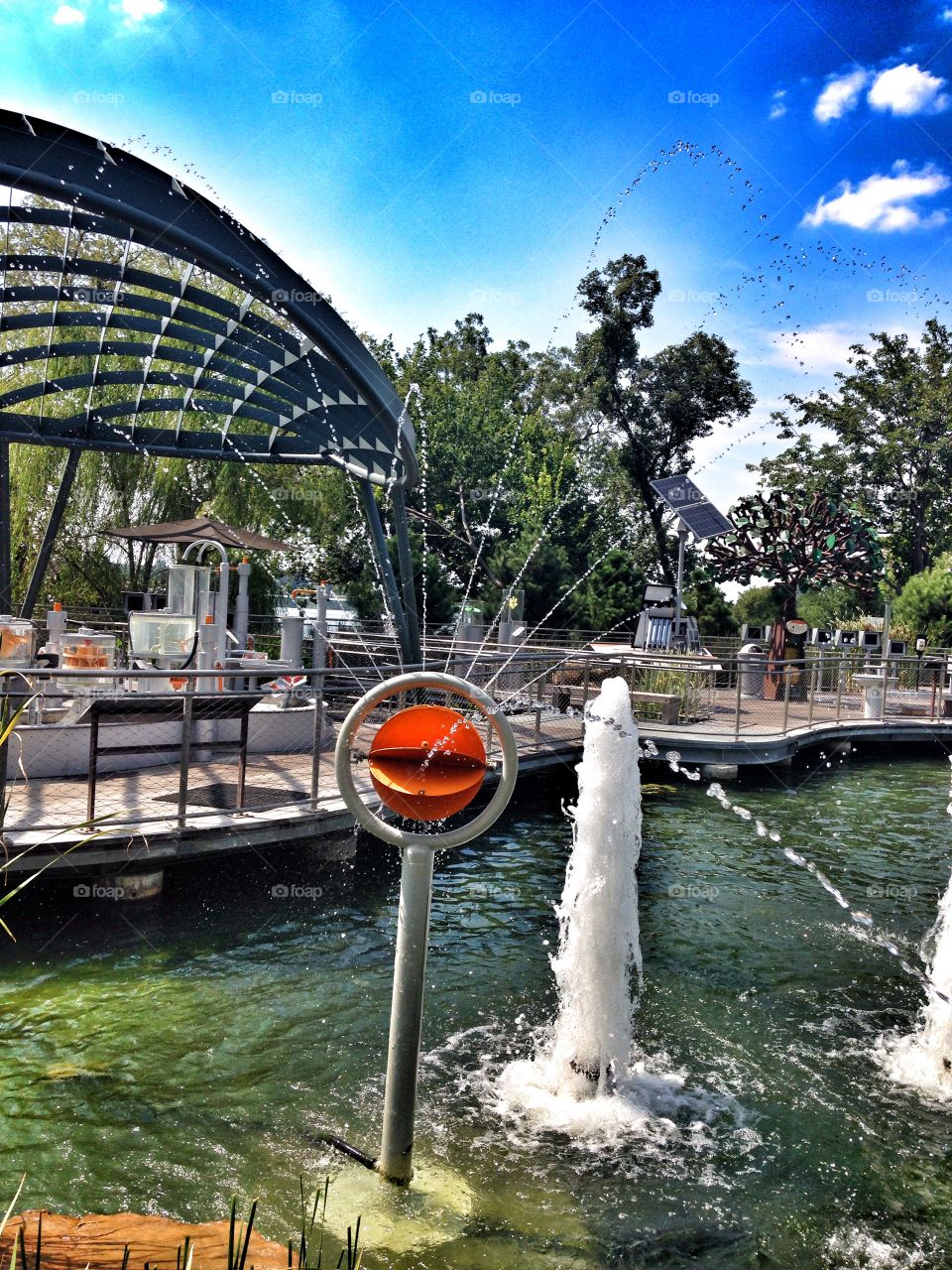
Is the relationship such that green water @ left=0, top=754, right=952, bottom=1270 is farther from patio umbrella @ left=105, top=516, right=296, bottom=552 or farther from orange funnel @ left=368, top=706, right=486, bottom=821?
patio umbrella @ left=105, top=516, right=296, bottom=552

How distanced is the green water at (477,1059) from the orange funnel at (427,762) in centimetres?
172

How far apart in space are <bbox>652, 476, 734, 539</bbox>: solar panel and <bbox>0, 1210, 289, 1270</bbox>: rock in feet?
79.2

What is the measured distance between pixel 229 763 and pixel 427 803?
7563 mm

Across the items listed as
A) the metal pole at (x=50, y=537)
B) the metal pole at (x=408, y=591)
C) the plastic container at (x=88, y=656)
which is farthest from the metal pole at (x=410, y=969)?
the metal pole at (x=50, y=537)

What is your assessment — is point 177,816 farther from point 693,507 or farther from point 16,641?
point 693,507

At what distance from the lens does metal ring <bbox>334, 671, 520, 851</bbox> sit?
3.67 m

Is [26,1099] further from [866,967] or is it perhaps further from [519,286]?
[519,286]

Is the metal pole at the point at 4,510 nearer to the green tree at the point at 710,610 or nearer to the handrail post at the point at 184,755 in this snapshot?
the handrail post at the point at 184,755

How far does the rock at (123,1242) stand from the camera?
10.1ft

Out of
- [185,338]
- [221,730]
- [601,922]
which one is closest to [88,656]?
[221,730]

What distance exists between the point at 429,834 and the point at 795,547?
27.5 meters

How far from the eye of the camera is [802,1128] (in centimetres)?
501

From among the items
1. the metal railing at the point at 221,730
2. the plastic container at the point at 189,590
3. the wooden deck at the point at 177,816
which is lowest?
the wooden deck at the point at 177,816

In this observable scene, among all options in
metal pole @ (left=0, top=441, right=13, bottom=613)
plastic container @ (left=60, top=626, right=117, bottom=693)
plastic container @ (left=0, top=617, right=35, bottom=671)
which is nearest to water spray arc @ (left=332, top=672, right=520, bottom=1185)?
plastic container @ (left=60, top=626, right=117, bottom=693)
